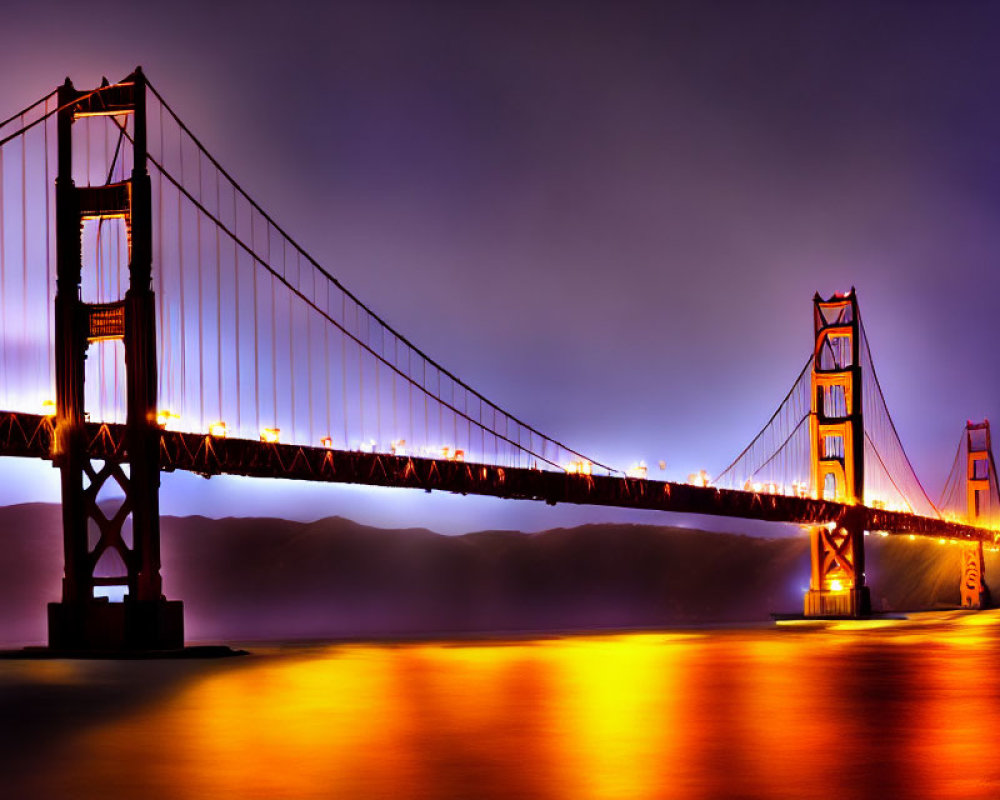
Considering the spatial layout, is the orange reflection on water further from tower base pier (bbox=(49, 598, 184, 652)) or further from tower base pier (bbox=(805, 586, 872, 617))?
tower base pier (bbox=(805, 586, 872, 617))

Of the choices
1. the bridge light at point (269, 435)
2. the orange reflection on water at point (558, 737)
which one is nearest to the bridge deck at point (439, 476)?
the bridge light at point (269, 435)

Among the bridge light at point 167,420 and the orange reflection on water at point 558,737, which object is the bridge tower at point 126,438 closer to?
the bridge light at point 167,420

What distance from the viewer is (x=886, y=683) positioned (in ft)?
93.0

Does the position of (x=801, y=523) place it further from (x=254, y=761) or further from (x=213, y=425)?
(x=254, y=761)

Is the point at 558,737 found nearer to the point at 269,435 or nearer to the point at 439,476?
the point at 269,435

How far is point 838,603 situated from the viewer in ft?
297

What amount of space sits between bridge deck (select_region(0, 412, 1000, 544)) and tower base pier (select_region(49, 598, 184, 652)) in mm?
4183

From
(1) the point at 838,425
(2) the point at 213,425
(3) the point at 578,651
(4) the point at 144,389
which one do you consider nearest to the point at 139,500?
(4) the point at 144,389

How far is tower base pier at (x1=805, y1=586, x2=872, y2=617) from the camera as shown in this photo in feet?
295

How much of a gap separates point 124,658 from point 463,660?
343 inches

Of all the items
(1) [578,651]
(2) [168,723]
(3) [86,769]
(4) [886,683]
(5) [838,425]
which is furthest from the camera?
(5) [838,425]

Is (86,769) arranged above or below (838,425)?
below

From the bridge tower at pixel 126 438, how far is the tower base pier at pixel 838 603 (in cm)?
5306

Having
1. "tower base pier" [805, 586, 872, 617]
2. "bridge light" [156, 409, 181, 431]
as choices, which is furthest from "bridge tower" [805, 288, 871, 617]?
"bridge light" [156, 409, 181, 431]
